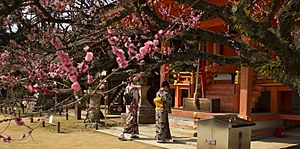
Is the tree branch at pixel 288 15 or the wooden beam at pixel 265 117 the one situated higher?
the tree branch at pixel 288 15

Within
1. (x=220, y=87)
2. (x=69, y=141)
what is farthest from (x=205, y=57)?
(x=220, y=87)

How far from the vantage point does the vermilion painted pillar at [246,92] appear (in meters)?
10.2

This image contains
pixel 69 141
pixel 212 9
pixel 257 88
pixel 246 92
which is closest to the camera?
pixel 212 9

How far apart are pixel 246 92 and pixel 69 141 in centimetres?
539

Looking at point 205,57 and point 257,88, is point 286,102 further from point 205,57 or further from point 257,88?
point 205,57

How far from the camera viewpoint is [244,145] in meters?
6.92

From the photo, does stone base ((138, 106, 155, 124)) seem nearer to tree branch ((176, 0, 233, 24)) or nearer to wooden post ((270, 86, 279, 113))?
wooden post ((270, 86, 279, 113))

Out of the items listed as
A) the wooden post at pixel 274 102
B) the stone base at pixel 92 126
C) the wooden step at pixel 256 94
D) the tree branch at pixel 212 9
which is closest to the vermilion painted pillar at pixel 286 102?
the wooden post at pixel 274 102

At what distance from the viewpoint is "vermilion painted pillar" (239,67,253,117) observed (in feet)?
33.6

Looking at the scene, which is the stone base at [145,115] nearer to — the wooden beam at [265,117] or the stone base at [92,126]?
the stone base at [92,126]

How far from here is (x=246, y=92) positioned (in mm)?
10281

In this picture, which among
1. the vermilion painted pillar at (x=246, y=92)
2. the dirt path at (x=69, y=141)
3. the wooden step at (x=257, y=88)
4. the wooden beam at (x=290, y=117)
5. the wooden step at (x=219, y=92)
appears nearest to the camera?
the dirt path at (x=69, y=141)

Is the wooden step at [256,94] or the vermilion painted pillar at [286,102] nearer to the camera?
the wooden step at [256,94]

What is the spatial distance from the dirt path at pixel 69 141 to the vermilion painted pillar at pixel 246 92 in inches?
113
